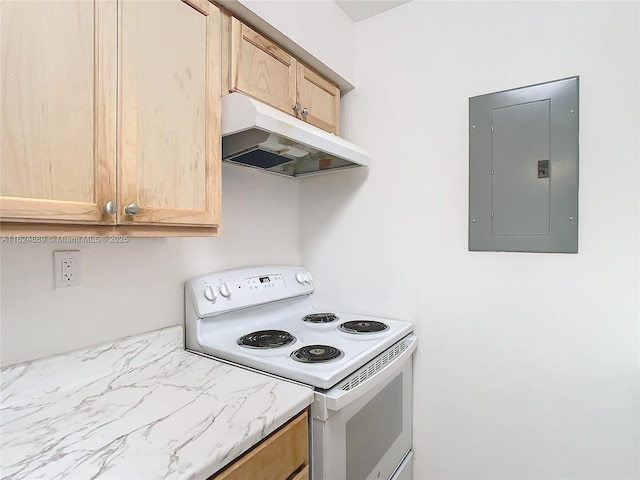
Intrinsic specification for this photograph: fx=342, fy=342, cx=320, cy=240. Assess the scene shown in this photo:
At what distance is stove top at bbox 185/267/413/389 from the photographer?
116cm

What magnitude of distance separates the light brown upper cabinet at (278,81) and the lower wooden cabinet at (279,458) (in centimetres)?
111

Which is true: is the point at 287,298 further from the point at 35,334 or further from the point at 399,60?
the point at 399,60

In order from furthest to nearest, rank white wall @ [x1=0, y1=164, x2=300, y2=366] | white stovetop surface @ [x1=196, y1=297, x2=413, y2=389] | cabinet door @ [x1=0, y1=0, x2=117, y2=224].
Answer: white stovetop surface @ [x1=196, y1=297, x2=413, y2=389] < white wall @ [x1=0, y1=164, x2=300, y2=366] < cabinet door @ [x1=0, y1=0, x2=117, y2=224]

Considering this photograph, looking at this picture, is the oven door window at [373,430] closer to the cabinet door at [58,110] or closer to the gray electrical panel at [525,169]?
the gray electrical panel at [525,169]

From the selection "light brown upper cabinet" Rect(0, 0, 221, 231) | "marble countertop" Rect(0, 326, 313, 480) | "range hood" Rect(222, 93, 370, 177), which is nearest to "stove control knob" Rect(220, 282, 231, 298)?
"marble countertop" Rect(0, 326, 313, 480)

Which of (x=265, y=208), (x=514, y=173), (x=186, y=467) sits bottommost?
(x=186, y=467)

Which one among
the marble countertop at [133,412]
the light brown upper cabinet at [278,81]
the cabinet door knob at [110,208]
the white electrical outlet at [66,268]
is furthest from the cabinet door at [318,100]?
the marble countertop at [133,412]

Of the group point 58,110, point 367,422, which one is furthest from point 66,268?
point 367,422

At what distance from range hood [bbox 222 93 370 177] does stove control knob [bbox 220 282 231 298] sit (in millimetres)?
542

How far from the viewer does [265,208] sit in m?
1.84

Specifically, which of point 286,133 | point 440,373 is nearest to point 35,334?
point 286,133

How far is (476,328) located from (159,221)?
4.44ft

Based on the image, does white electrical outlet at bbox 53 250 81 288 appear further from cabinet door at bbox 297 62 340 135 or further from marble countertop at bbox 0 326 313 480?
cabinet door at bbox 297 62 340 135

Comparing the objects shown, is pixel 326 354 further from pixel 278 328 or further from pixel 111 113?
pixel 111 113
